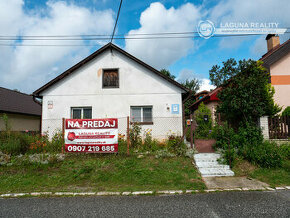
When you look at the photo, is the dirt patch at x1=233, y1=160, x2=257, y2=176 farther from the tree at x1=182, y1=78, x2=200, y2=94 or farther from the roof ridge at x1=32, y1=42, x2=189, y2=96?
the tree at x1=182, y1=78, x2=200, y2=94

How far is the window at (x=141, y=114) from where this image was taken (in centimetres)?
1001

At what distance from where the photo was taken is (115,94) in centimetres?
1018

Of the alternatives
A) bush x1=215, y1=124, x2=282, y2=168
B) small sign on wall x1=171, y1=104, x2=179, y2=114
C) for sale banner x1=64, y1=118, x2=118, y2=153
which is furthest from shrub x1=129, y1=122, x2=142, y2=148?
bush x1=215, y1=124, x2=282, y2=168

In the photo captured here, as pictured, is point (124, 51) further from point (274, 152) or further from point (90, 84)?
point (274, 152)

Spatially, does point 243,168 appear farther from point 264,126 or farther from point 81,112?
point 81,112

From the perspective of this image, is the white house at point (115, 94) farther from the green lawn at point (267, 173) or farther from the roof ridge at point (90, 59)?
the green lawn at point (267, 173)

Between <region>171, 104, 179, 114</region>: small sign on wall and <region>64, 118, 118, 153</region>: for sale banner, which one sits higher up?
<region>171, 104, 179, 114</region>: small sign on wall

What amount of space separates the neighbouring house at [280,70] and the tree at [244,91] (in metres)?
3.64

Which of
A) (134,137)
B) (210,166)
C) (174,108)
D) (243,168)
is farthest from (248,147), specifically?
(134,137)

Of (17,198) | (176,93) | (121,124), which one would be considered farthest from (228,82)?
(17,198)

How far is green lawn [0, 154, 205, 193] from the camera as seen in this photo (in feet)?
16.8

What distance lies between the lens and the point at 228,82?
8242 mm

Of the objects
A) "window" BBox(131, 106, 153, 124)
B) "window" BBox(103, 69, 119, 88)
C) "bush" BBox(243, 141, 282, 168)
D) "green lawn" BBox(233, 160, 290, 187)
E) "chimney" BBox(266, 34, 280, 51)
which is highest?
"chimney" BBox(266, 34, 280, 51)

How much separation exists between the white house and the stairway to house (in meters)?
2.74
